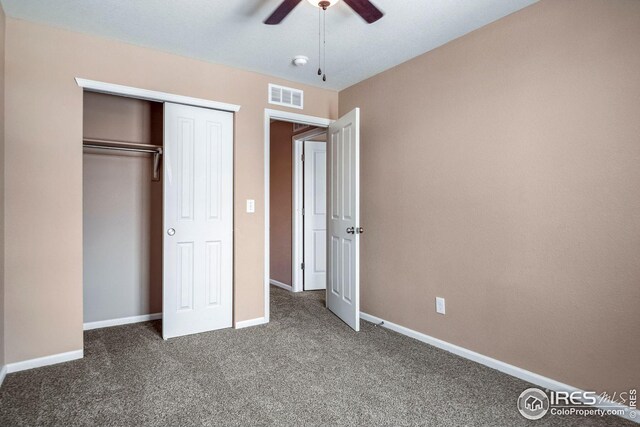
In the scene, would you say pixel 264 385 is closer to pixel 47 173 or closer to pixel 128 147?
pixel 47 173

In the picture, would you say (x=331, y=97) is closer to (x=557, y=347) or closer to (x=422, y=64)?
(x=422, y=64)

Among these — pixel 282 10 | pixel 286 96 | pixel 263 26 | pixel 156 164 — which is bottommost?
pixel 156 164

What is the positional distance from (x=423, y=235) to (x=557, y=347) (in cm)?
119

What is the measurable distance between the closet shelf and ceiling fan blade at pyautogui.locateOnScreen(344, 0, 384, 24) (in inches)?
91.4

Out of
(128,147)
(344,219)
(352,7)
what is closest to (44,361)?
(128,147)

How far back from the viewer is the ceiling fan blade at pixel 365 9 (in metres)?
1.78

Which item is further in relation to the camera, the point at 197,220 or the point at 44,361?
the point at 197,220

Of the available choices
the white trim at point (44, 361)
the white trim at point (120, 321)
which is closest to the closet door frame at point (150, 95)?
the white trim at point (120, 321)

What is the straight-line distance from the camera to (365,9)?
1.85m

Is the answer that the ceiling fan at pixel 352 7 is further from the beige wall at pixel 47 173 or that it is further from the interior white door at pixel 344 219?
the beige wall at pixel 47 173

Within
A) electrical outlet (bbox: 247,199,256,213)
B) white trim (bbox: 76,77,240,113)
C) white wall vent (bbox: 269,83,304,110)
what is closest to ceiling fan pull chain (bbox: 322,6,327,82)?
white wall vent (bbox: 269,83,304,110)

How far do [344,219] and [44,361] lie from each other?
2587mm

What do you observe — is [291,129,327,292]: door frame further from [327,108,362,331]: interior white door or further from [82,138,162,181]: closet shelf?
[82,138,162,181]: closet shelf

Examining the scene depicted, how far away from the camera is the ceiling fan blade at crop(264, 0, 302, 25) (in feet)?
5.94
